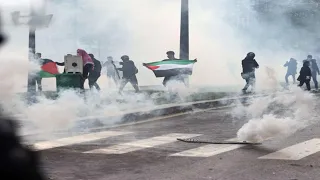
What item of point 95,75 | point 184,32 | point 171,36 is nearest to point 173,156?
point 95,75

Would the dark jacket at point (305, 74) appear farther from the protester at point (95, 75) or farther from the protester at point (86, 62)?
the protester at point (86, 62)

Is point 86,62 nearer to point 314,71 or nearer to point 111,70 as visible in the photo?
point 111,70

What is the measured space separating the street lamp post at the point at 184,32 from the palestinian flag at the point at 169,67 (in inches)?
67.6

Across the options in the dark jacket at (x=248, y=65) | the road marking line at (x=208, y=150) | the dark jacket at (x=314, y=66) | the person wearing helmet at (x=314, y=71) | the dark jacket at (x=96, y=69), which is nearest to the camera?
the road marking line at (x=208, y=150)

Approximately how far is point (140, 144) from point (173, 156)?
113cm

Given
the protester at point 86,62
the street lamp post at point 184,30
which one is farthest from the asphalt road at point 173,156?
the street lamp post at point 184,30

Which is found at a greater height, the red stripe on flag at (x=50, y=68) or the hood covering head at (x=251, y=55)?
the hood covering head at (x=251, y=55)

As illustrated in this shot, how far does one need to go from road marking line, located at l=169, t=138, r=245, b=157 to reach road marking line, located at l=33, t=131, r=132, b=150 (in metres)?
1.89

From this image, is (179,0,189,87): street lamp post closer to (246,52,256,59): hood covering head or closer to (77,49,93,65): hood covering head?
(246,52,256,59): hood covering head

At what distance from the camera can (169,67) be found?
14594 millimetres

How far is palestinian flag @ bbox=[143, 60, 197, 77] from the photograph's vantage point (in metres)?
14.6

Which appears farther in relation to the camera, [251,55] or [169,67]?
[251,55]

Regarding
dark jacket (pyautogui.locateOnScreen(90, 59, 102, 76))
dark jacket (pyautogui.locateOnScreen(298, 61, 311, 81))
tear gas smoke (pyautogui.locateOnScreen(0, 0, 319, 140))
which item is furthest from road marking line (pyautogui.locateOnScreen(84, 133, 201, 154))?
dark jacket (pyautogui.locateOnScreen(298, 61, 311, 81))

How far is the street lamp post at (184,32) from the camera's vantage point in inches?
652
